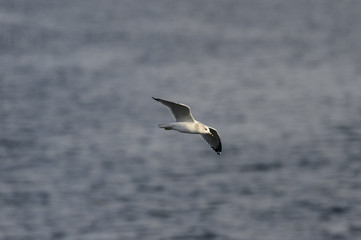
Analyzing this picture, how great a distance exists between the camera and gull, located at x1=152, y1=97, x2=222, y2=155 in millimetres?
15852

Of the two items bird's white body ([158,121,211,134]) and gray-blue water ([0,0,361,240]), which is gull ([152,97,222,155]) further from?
gray-blue water ([0,0,361,240])

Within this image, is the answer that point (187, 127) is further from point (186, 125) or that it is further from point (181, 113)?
point (181, 113)

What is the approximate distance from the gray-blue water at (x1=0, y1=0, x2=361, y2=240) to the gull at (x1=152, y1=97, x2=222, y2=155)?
33552 mm

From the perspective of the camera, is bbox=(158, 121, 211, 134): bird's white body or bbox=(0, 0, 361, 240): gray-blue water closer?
bbox=(158, 121, 211, 134): bird's white body

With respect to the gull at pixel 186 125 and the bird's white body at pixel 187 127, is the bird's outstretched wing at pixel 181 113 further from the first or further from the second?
the bird's white body at pixel 187 127

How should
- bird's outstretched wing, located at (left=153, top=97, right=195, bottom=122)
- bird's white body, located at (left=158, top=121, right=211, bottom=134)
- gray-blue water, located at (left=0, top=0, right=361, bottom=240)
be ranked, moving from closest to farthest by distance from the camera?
1. bird's white body, located at (left=158, top=121, right=211, bottom=134)
2. bird's outstretched wing, located at (left=153, top=97, right=195, bottom=122)
3. gray-blue water, located at (left=0, top=0, right=361, bottom=240)

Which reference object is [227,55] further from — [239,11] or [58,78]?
[239,11]

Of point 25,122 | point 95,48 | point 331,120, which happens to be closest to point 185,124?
point 331,120

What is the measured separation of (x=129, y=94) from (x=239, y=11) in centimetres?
6367

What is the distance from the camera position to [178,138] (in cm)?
7056

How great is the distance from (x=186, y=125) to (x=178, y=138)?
179 feet

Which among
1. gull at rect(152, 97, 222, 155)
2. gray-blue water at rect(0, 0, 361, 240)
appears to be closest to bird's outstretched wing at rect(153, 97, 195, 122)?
gull at rect(152, 97, 222, 155)

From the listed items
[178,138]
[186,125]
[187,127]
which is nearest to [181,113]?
[186,125]

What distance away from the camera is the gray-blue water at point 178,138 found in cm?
5438
